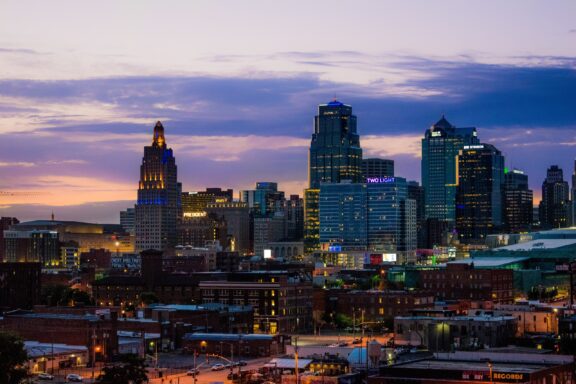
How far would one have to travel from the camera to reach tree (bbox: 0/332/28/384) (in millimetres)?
98481

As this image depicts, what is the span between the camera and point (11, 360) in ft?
327

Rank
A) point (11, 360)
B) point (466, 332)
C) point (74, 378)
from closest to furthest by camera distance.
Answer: point (11, 360) → point (74, 378) → point (466, 332)

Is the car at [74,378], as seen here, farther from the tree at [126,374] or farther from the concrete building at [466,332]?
the concrete building at [466,332]

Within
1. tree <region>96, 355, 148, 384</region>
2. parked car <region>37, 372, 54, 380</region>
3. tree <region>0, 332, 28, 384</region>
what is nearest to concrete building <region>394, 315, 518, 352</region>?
parked car <region>37, 372, 54, 380</region>

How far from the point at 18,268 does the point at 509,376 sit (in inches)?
4388

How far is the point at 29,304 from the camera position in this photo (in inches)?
7333

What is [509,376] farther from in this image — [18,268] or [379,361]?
[18,268]

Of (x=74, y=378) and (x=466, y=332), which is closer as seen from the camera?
(x=74, y=378)

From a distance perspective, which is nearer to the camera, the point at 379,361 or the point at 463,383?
the point at 463,383

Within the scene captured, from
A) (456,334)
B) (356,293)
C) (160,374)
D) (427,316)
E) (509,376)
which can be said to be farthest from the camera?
(356,293)

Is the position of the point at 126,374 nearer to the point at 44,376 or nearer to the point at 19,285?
the point at 44,376

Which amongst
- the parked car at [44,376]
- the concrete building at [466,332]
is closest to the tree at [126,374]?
the parked car at [44,376]

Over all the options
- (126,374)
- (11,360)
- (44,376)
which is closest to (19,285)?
(44,376)

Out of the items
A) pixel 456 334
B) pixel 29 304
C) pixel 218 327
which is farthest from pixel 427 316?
pixel 29 304
